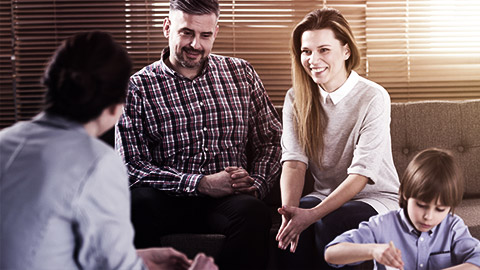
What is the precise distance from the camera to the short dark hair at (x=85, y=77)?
1.08 m

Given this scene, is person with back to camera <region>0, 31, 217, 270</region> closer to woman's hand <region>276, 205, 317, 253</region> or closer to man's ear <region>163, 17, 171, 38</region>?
woman's hand <region>276, 205, 317, 253</region>

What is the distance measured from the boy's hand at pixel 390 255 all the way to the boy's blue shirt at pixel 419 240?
0.47 ft

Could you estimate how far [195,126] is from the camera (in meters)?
2.37

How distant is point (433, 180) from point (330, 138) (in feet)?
2.20

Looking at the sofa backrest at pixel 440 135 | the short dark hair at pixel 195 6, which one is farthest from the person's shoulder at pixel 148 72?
the sofa backrest at pixel 440 135

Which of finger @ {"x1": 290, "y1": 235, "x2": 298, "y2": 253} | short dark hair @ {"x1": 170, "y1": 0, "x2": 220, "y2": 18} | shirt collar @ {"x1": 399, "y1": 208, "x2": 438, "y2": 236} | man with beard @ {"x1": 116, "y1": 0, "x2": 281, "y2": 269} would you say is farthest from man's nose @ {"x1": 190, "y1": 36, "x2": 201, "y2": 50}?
shirt collar @ {"x1": 399, "y1": 208, "x2": 438, "y2": 236}

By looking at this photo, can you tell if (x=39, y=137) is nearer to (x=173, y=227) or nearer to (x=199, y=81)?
(x=173, y=227)

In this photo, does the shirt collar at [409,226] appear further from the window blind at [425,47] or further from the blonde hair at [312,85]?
the window blind at [425,47]

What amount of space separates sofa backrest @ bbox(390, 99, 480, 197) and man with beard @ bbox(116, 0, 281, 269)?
22.1 inches

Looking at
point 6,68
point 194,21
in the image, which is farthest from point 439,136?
point 6,68

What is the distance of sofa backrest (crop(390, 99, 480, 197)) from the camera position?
2.51 meters

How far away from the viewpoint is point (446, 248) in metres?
1.60

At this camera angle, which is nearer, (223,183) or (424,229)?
(424,229)

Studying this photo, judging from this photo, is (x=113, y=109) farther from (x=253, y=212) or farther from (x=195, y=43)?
(x=195, y=43)
